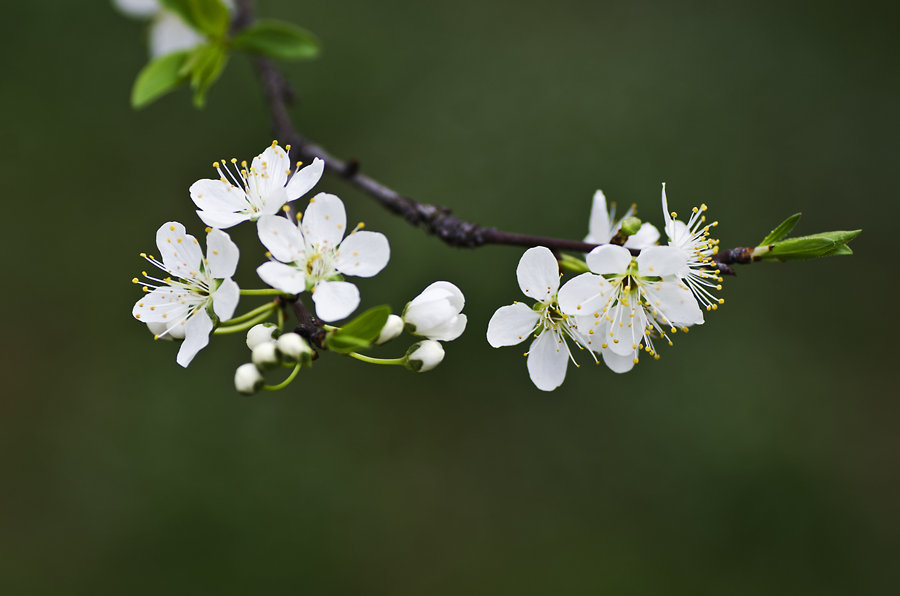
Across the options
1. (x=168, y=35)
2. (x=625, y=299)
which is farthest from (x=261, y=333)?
(x=168, y=35)

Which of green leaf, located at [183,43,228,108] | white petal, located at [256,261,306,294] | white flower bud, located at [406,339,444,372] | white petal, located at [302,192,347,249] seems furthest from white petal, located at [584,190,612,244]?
green leaf, located at [183,43,228,108]

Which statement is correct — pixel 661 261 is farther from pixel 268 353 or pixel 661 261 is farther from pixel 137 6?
pixel 137 6

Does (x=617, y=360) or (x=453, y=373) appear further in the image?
(x=453, y=373)

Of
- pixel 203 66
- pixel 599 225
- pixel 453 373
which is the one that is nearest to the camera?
pixel 599 225

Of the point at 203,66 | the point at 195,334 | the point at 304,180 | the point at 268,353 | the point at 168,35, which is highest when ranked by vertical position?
the point at 168,35

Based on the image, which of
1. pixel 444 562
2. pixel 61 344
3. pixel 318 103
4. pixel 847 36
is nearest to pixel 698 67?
pixel 847 36

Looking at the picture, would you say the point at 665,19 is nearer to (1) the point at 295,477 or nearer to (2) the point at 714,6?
(2) the point at 714,6

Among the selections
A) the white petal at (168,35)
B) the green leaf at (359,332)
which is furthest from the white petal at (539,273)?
the white petal at (168,35)

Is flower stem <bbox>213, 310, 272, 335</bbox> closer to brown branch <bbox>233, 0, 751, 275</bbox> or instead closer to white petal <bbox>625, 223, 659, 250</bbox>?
brown branch <bbox>233, 0, 751, 275</bbox>
